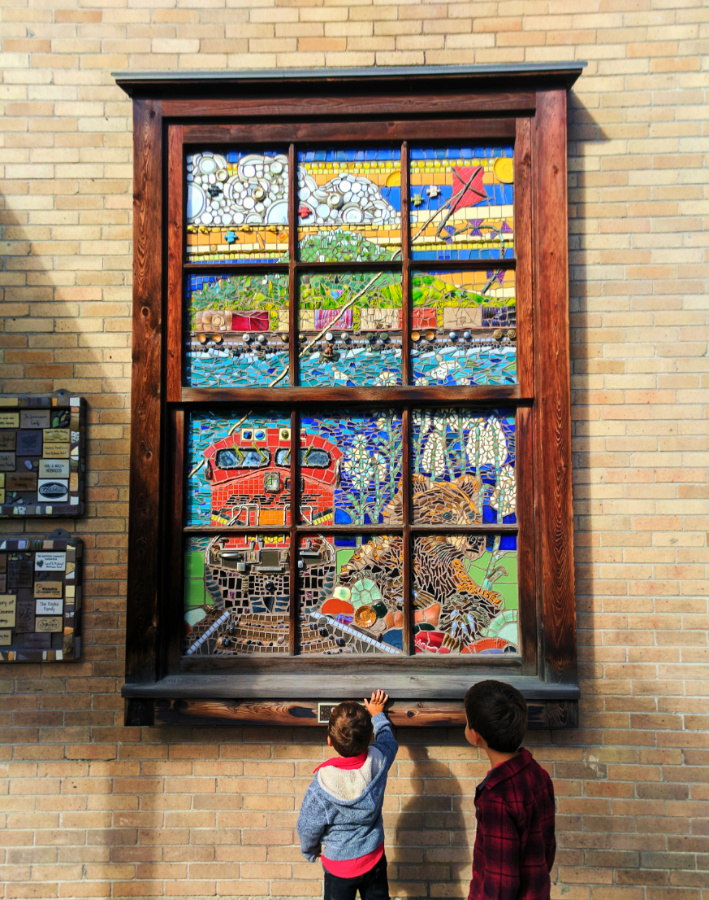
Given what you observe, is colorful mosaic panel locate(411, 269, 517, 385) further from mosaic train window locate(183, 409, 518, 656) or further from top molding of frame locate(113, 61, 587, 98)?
top molding of frame locate(113, 61, 587, 98)

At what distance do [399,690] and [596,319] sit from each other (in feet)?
6.39

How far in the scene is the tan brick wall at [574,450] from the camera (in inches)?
107

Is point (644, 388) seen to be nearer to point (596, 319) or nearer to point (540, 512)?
point (596, 319)

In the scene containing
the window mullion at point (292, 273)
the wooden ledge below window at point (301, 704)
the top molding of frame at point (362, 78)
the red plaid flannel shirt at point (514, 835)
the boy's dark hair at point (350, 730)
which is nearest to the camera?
the red plaid flannel shirt at point (514, 835)

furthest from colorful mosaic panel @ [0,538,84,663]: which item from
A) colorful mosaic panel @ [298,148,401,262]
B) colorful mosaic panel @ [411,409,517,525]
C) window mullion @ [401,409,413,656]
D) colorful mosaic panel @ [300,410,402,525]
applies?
colorful mosaic panel @ [298,148,401,262]

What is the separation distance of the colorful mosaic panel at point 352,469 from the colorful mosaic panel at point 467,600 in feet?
1.08

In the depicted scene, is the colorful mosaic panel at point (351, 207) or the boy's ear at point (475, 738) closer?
the boy's ear at point (475, 738)

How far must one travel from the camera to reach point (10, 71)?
2.95 m

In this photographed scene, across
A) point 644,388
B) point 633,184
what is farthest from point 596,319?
point 633,184

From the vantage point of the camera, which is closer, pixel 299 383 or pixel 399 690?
pixel 399 690

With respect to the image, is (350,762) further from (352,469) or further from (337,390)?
(337,390)

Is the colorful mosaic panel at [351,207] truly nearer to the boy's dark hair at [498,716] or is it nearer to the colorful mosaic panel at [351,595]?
the colorful mosaic panel at [351,595]

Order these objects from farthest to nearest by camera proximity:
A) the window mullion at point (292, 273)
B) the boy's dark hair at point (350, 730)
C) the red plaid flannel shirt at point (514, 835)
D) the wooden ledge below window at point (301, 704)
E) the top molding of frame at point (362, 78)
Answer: the window mullion at point (292, 273) → the top molding of frame at point (362, 78) → the wooden ledge below window at point (301, 704) → the boy's dark hair at point (350, 730) → the red plaid flannel shirt at point (514, 835)

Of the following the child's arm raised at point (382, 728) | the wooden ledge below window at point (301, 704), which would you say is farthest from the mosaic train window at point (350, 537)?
the child's arm raised at point (382, 728)
